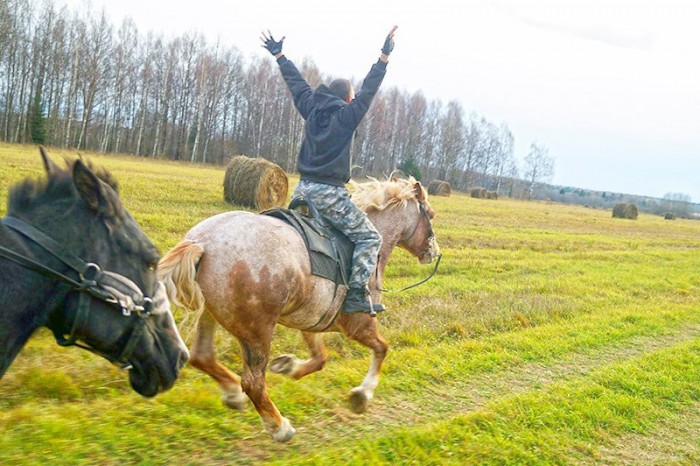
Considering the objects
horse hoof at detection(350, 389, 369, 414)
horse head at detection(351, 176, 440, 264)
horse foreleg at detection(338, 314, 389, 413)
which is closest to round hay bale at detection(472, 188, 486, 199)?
horse head at detection(351, 176, 440, 264)

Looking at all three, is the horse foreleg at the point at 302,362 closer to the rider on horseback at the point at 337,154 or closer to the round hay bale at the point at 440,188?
the rider on horseback at the point at 337,154

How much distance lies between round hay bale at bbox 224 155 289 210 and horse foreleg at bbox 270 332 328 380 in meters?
12.0

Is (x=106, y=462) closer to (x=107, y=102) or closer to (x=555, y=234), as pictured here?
(x=555, y=234)

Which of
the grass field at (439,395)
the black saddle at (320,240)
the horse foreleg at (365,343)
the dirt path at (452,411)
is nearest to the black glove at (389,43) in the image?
the black saddle at (320,240)

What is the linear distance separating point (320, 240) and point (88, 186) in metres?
2.70

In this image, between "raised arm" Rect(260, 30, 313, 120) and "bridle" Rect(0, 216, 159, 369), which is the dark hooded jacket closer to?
"raised arm" Rect(260, 30, 313, 120)

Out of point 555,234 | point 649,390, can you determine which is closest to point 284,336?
point 649,390

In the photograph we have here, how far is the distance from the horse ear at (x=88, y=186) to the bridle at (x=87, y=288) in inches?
8.5

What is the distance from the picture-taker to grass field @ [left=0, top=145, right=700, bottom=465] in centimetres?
423

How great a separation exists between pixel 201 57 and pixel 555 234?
46.3 metres

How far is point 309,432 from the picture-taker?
4.77 m

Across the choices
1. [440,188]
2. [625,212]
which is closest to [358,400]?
[440,188]

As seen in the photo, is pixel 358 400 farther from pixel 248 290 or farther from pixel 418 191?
pixel 418 191

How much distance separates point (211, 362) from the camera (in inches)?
179
